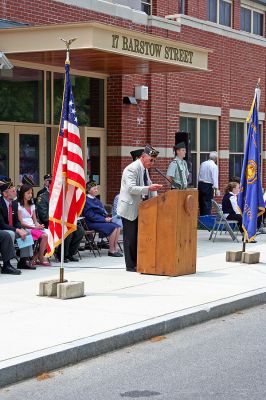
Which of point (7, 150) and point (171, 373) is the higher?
point (7, 150)

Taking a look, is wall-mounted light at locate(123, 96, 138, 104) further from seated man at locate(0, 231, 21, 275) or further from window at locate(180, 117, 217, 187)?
seated man at locate(0, 231, 21, 275)

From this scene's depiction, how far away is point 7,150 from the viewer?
54.9ft

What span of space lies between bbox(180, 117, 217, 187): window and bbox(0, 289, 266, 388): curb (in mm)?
12328

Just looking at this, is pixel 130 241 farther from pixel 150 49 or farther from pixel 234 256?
pixel 150 49

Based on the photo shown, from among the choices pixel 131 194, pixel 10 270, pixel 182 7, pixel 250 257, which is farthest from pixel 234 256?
pixel 182 7

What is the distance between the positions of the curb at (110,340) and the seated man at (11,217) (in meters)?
3.48

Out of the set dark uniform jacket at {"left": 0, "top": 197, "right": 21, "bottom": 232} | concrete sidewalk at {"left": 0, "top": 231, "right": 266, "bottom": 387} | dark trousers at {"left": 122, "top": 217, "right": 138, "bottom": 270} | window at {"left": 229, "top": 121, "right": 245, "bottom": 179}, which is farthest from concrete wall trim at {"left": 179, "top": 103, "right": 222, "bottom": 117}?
dark uniform jacket at {"left": 0, "top": 197, "right": 21, "bottom": 232}

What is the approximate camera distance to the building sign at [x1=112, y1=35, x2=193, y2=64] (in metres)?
15.5

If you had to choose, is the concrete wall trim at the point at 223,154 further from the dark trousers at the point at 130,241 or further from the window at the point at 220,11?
the dark trousers at the point at 130,241

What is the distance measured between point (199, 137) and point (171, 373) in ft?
53.9

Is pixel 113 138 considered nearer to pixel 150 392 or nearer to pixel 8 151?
pixel 8 151

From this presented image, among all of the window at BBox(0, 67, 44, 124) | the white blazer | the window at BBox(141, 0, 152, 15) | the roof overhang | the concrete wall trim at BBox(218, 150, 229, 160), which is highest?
the window at BBox(141, 0, 152, 15)

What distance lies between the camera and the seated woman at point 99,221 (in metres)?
14.5

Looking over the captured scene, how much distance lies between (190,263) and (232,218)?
5414 mm
